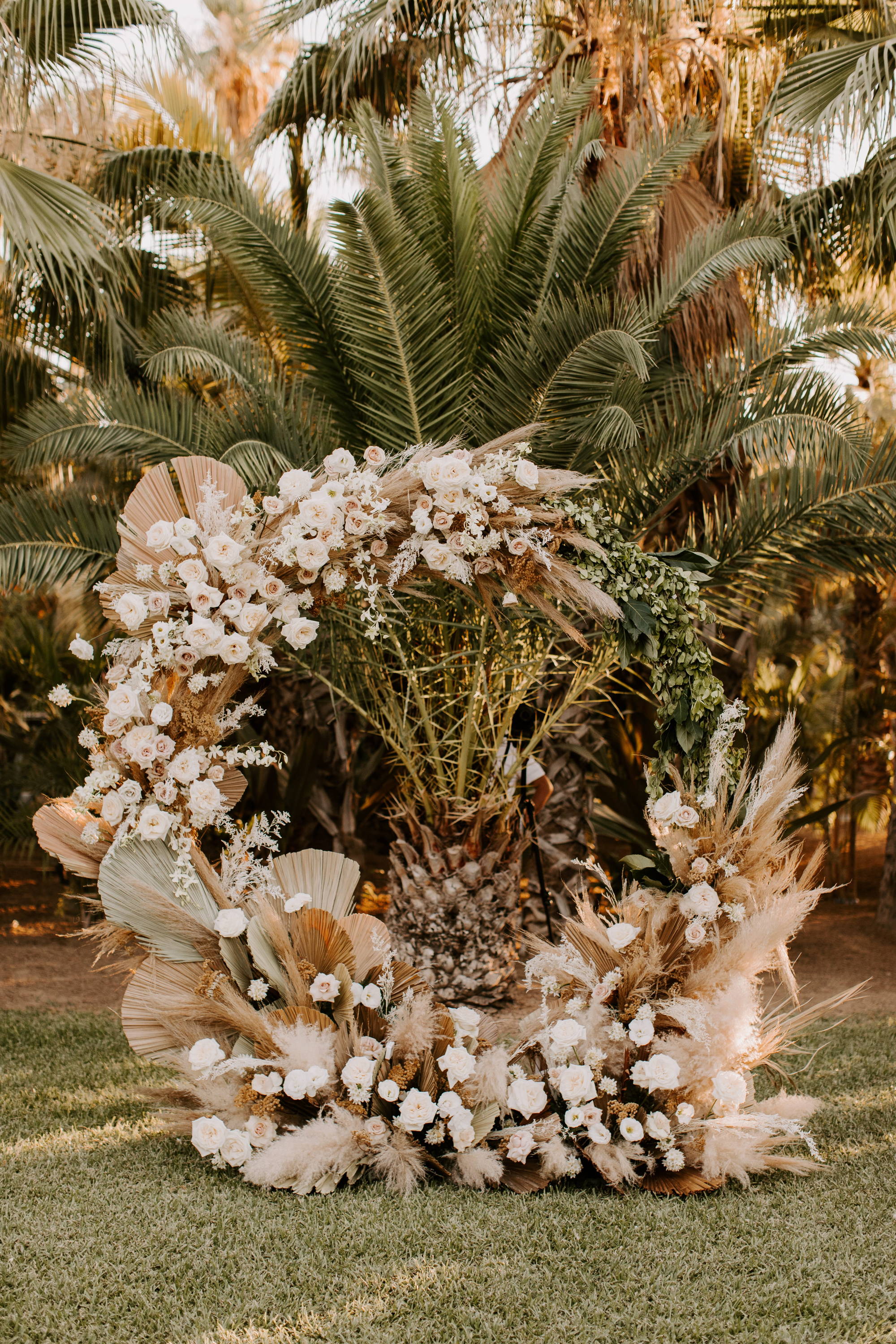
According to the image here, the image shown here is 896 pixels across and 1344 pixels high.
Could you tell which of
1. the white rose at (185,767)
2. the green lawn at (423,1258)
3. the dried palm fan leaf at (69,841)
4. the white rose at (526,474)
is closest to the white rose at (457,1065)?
the green lawn at (423,1258)

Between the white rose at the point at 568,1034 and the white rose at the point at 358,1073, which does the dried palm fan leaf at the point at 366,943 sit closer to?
the white rose at the point at 358,1073

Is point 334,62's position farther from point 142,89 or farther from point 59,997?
point 59,997

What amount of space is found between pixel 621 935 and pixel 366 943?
2.83ft

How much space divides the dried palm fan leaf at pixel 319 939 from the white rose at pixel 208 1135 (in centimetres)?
55

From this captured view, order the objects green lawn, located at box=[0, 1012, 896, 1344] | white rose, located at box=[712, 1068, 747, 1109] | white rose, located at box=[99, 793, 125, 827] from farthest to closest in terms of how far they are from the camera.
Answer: white rose, located at box=[99, 793, 125, 827], white rose, located at box=[712, 1068, 747, 1109], green lawn, located at box=[0, 1012, 896, 1344]

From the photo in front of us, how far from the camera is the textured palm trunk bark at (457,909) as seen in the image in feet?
17.1

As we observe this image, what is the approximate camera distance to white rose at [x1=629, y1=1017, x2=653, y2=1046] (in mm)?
3086

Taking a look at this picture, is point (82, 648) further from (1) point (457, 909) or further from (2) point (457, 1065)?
(1) point (457, 909)

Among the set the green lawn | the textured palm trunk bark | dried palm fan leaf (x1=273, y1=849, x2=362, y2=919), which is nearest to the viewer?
the green lawn

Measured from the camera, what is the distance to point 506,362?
4.59m

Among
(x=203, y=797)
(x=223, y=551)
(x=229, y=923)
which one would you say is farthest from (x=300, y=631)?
(x=229, y=923)

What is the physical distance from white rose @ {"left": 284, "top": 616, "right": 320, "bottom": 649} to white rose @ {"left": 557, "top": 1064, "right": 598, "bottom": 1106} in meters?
1.65

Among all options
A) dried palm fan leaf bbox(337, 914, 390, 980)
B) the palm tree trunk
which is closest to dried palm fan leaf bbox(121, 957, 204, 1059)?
dried palm fan leaf bbox(337, 914, 390, 980)

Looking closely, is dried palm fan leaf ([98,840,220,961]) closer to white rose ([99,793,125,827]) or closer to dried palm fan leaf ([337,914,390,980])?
white rose ([99,793,125,827])
